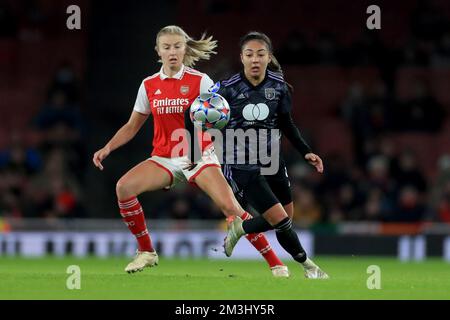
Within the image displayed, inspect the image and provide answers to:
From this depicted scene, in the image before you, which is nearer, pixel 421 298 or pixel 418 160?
pixel 421 298

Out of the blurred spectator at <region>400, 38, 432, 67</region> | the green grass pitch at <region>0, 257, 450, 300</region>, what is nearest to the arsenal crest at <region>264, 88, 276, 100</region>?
the green grass pitch at <region>0, 257, 450, 300</region>

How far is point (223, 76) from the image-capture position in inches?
685

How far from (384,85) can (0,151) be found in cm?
699

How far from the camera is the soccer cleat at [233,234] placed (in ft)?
33.1

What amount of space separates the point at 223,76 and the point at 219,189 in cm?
740

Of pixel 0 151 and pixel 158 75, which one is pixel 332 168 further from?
pixel 158 75

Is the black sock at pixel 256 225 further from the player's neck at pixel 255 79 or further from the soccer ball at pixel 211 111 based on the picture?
the player's neck at pixel 255 79

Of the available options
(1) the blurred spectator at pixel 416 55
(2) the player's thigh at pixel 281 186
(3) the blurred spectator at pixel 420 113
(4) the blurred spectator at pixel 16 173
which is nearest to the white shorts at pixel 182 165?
(2) the player's thigh at pixel 281 186

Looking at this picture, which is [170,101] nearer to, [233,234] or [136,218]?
[136,218]

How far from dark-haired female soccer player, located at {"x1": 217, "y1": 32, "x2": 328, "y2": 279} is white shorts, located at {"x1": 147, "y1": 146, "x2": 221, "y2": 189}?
181mm

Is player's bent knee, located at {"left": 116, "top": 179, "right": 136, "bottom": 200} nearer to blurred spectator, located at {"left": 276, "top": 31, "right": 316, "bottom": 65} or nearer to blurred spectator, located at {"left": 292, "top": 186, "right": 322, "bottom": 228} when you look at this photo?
blurred spectator, located at {"left": 292, "top": 186, "right": 322, "bottom": 228}

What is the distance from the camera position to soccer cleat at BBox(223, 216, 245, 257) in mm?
10086

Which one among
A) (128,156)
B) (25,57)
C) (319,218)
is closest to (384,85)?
(319,218)

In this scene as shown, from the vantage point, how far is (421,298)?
28.5 feet
